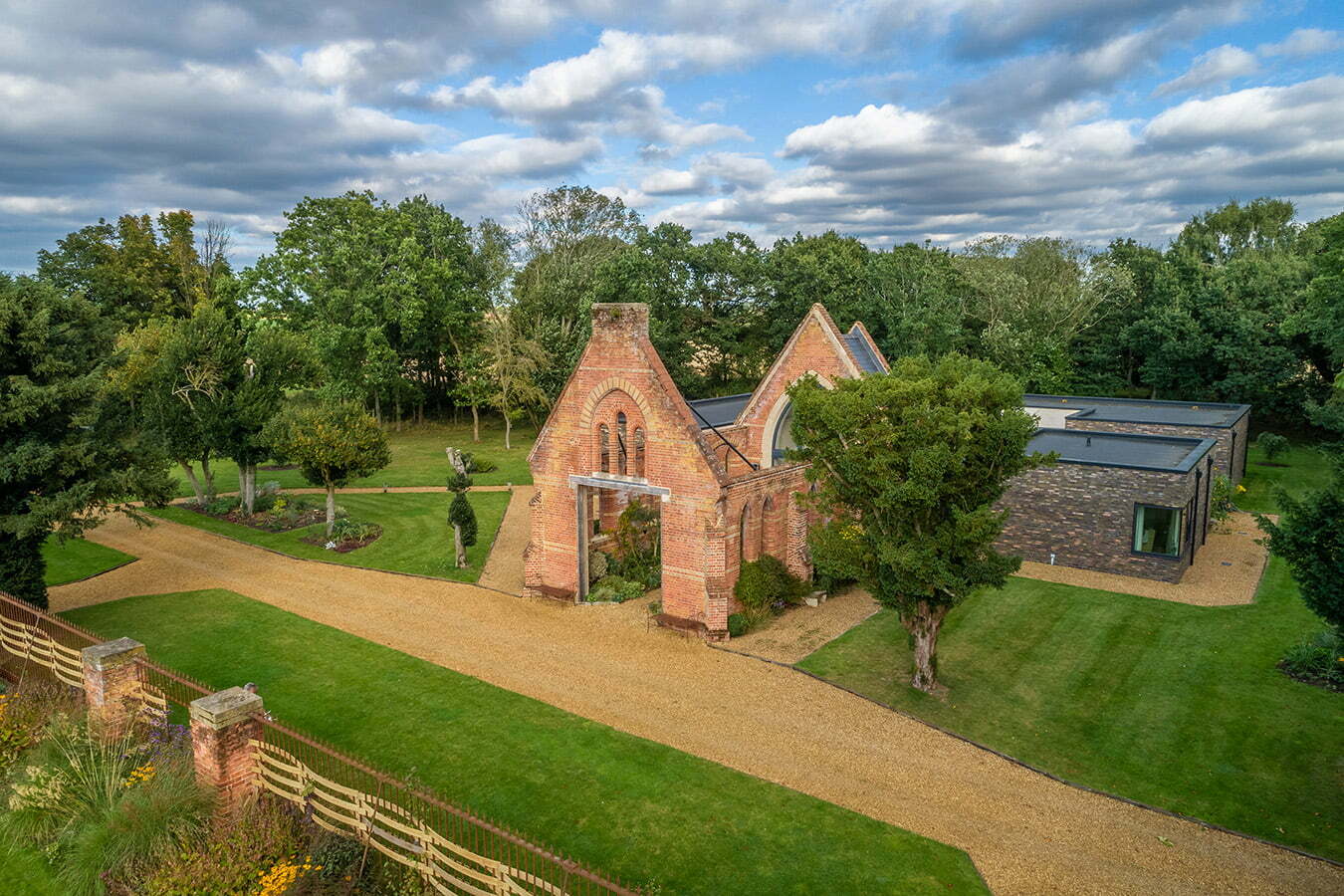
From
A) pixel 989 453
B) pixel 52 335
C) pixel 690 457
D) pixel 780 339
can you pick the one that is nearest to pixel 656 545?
pixel 690 457

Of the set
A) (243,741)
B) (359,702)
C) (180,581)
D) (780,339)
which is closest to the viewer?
(243,741)

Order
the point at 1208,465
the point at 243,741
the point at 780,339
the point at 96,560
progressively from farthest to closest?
the point at 780,339 → the point at 1208,465 → the point at 96,560 → the point at 243,741

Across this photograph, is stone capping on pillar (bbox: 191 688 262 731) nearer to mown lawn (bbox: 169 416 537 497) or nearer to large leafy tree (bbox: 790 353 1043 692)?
large leafy tree (bbox: 790 353 1043 692)

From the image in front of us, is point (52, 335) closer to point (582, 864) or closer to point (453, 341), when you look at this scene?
point (582, 864)

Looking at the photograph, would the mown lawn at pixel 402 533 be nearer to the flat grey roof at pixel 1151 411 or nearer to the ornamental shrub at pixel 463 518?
the ornamental shrub at pixel 463 518

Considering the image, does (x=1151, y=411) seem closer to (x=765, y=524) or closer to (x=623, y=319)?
(x=765, y=524)

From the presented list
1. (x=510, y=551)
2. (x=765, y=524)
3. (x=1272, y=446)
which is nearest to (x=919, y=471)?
(x=765, y=524)

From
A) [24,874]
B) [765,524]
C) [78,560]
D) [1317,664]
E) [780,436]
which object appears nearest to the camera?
[24,874]
